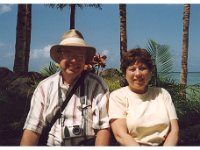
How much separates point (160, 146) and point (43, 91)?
46.4 inches

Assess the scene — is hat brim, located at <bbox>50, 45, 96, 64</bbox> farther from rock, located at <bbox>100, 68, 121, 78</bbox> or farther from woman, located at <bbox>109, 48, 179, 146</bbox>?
rock, located at <bbox>100, 68, 121, 78</bbox>

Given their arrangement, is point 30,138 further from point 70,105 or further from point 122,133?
point 122,133

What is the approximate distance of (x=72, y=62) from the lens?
3.72 meters

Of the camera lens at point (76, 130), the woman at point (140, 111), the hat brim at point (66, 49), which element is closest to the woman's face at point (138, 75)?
the woman at point (140, 111)

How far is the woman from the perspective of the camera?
3631 millimetres

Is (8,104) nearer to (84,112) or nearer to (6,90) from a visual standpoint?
(6,90)

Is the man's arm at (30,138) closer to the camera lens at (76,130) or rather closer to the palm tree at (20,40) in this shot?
the camera lens at (76,130)

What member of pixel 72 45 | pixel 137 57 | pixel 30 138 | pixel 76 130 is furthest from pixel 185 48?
pixel 30 138

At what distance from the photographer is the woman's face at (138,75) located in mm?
3719

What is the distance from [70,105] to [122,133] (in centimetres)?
53

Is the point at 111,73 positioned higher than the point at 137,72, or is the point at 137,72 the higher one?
the point at 137,72

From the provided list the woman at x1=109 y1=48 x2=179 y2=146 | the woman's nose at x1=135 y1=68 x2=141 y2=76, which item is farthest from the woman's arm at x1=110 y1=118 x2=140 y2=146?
the woman's nose at x1=135 y1=68 x2=141 y2=76

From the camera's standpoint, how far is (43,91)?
150 inches

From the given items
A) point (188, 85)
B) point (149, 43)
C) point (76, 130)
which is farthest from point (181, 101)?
point (76, 130)
